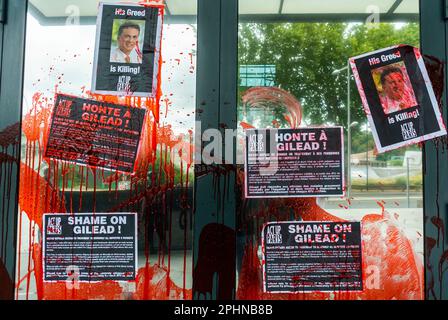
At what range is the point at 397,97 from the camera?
2.21 meters

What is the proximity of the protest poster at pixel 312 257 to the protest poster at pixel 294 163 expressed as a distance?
0.63 feet

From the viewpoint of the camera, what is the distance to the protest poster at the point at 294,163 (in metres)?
2.17

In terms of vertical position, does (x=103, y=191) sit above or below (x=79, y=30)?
below

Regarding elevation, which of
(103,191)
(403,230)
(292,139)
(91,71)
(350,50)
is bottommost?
(403,230)

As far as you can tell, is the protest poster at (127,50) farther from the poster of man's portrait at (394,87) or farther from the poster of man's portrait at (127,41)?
the poster of man's portrait at (394,87)

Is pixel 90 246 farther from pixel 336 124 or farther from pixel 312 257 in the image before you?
pixel 336 124

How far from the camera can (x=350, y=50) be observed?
2.22m

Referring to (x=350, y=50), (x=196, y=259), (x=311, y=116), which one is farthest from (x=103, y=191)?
(x=350, y=50)

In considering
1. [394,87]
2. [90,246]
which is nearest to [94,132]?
[90,246]

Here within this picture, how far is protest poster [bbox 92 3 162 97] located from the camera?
221 centimetres

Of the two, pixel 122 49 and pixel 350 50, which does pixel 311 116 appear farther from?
pixel 122 49

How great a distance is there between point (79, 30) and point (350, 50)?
1.57 meters

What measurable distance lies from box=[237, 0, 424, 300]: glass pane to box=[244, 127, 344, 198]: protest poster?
1.5 inches

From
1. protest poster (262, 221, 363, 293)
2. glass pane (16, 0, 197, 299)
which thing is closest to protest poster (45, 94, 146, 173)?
glass pane (16, 0, 197, 299)
